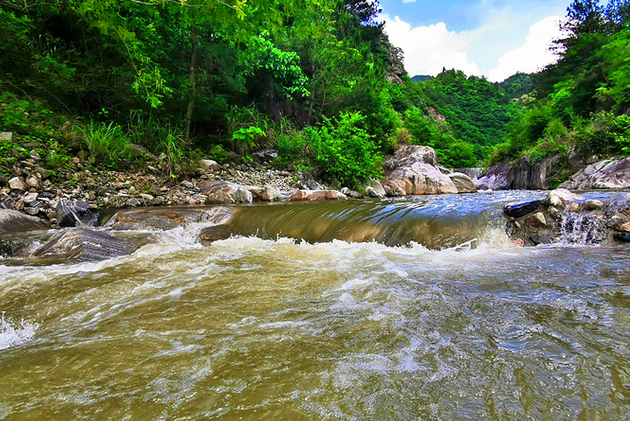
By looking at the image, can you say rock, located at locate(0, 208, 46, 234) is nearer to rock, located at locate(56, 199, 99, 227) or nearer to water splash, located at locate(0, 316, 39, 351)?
rock, located at locate(56, 199, 99, 227)

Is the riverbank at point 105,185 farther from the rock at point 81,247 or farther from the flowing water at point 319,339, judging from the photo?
the flowing water at point 319,339

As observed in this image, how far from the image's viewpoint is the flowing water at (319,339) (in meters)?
1.07

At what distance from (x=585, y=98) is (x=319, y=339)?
17716mm

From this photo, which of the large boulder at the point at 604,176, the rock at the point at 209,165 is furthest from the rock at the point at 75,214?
the large boulder at the point at 604,176

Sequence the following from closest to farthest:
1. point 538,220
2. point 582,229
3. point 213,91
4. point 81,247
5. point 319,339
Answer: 1. point 319,339
2. point 81,247
3. point 582,229
4. point 538,220
5. point 213,91

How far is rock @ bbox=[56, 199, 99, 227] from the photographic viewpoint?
4914mm

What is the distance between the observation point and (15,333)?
1.70 metres

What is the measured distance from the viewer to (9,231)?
4062 millimetres

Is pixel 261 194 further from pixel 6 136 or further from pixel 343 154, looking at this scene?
pixel 6 136

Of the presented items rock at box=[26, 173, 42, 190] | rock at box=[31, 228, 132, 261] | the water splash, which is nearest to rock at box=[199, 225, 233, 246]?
rock at box=[31, 228, 132, 261]

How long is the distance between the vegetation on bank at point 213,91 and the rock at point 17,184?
288mm

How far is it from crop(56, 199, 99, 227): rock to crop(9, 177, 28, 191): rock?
802mm

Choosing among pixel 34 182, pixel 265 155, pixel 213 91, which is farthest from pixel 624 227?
pixel 213 91

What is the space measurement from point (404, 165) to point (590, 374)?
1319cm
